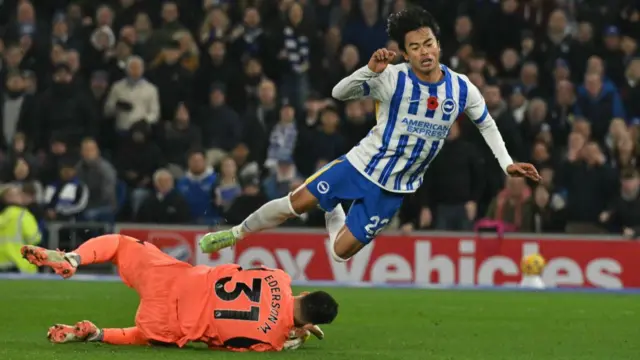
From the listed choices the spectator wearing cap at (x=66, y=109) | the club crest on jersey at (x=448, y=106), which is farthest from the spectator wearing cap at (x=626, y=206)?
the club crest on jersey at (x=448, y=106)

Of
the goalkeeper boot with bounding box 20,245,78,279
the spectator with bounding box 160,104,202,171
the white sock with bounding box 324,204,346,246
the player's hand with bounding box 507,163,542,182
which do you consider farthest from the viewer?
the spectator with bounding box 160,104,202,171

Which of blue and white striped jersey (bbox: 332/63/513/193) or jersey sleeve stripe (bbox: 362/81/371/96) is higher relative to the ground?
jersey sleeve stripe (bbox: 362/81/371/96)

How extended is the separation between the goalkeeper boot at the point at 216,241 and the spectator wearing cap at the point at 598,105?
1037cm

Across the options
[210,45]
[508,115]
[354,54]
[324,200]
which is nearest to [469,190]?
[508,115]

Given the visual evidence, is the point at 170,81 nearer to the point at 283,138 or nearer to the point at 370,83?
the point at 283,138

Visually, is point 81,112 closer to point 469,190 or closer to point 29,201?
point 29,201

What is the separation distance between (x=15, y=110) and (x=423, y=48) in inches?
473

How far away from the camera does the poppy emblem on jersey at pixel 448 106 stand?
11.7m

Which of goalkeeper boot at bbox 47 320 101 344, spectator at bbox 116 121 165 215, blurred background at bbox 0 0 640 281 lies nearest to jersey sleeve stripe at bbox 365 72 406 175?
goalkeeper boot at bbox 47 320 101 344

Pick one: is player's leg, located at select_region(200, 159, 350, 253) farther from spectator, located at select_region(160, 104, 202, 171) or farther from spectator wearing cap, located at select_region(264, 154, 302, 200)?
spectator, located at select_region(160, 104, 202, 171)

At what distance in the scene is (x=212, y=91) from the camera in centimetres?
2173

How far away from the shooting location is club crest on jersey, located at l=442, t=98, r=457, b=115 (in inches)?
462

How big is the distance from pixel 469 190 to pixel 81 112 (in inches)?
233

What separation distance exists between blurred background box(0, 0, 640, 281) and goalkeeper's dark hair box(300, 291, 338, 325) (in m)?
9.39
